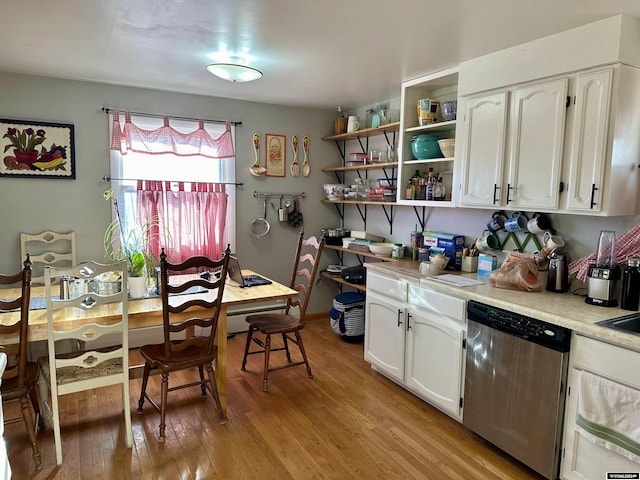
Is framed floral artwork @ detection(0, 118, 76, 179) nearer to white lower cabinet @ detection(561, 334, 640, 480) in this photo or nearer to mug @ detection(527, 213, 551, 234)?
mug @ detection(527, 213, 551, 234)

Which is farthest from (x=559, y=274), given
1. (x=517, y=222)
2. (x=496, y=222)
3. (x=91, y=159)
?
(x=91, y=159)

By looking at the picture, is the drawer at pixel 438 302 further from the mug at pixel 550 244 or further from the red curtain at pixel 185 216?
the red curtain at pixel 185 216

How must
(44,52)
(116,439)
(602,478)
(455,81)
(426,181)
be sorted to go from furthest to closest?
(426,181), (455,81), (44,52), (116,439), (602,478)

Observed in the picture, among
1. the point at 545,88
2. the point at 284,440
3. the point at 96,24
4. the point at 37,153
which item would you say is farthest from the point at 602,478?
the point at 37,153

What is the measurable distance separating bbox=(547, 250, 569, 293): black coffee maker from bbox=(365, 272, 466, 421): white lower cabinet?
53 cm

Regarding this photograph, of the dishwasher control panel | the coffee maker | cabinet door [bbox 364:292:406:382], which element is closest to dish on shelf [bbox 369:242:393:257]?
cabinet door [bbox 364:292:406:382]

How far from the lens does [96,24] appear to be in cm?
231

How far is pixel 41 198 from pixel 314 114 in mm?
2610

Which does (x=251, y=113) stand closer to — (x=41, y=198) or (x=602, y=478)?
(x=41, y=198)

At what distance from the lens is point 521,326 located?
216cm

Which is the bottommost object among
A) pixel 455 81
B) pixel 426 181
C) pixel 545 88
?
pixel 426 181

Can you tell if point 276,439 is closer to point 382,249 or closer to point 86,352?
point 86,352

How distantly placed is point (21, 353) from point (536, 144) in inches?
113

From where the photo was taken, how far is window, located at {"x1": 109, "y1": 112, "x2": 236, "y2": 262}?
3.73m
